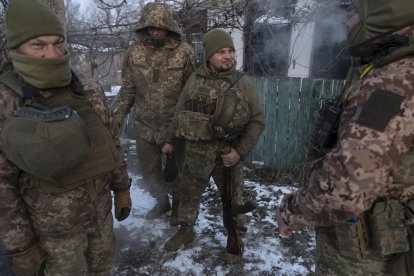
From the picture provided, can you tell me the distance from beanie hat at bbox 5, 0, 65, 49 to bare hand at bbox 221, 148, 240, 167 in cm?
169

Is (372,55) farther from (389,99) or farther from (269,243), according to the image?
(269,243)

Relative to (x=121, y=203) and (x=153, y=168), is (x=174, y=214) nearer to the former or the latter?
(x=153, y=168)

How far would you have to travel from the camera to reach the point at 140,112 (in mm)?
3686

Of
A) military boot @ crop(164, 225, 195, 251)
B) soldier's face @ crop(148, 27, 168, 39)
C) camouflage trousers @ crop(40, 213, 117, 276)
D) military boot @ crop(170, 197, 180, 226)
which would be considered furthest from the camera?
military boot @ crop(170, 197, 180, 226)

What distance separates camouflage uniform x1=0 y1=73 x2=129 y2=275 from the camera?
5.65 feet

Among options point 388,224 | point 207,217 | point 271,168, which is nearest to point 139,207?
point 207,217

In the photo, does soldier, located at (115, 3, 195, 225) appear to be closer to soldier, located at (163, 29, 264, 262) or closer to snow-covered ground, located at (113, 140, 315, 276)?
snow-covered ground, located at (113, 140, 315, 276)

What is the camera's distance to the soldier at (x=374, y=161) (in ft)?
4.04

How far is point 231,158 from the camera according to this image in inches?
112

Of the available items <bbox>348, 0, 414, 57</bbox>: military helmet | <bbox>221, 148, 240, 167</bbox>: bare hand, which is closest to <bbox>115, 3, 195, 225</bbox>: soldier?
<bbox>221, 148, 240, 167</bbox>: bare hand

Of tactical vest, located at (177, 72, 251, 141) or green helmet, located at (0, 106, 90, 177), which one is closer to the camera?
green helmet, located at (0, 106, 90, 177)

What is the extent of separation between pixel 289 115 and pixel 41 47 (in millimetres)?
4112

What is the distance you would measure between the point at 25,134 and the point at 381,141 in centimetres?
160

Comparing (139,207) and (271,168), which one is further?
(271,168)
